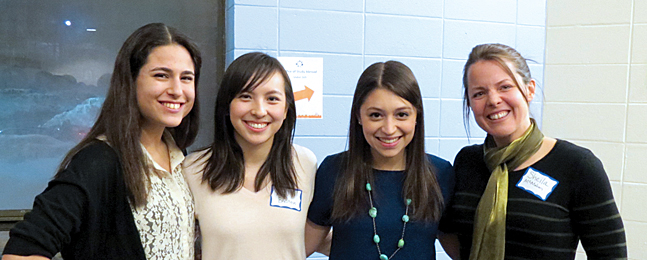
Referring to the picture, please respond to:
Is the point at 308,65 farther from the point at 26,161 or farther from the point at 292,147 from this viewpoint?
the point at 26,161

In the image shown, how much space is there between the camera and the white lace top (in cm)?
130

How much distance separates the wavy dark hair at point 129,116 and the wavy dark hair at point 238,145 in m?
0.25

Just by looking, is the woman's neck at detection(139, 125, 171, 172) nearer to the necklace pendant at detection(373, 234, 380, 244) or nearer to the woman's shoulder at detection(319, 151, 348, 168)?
the woman's shoulder at detection(319, 151, 348, 168)

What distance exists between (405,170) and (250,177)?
1.67 ft

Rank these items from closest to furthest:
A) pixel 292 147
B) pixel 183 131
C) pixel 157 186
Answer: pixel 157 186, pixel 183 131, pixel 292 147

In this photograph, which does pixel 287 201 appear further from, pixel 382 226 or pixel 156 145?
pixel 156 145

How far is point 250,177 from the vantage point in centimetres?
160

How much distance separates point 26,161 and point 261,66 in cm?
134

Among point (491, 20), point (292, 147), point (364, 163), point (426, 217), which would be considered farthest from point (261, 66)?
point (491, 20)

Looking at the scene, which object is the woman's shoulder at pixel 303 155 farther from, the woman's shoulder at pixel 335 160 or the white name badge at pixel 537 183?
the white name badge at pixel 537 183

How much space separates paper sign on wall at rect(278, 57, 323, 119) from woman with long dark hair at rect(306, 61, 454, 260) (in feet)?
2.35

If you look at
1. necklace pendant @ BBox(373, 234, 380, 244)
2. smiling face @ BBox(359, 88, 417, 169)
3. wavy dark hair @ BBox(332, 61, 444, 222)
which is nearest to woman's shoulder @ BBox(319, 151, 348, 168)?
wavy dark hair @ BBox(332, 61, 444, 222)

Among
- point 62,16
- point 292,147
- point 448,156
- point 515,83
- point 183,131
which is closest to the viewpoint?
point 515,83

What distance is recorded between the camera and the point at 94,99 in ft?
7.32
